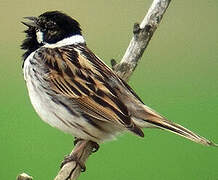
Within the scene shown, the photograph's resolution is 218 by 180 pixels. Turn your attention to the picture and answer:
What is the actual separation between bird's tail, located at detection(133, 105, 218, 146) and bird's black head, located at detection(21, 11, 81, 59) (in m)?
0.72

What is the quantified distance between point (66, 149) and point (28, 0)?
210 cm

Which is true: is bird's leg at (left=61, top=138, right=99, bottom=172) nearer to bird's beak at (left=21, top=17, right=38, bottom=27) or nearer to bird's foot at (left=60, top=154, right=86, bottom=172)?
bird's foot at (left=60, top=154, right=86, bottom=172)

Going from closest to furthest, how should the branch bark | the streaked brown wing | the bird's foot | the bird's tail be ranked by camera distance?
the bird's foot < the bird's tail < the streaked brown wing < the branch bark

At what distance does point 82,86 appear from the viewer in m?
5.30

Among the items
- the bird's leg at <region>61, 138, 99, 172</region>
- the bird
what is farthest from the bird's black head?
the bird's leg at <region>61, 138, 99, 172</region>

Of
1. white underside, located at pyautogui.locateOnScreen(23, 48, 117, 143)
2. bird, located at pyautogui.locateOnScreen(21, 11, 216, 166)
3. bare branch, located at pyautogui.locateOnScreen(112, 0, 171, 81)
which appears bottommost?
white underside, located at pyautogui.locateOnScreen(23, 48, 117, 143)

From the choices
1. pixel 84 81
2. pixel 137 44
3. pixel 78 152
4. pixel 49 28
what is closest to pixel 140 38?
pixel 137 44

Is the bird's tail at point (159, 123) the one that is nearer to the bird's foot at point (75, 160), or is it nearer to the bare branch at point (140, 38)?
the bare branch at point (140, 38)

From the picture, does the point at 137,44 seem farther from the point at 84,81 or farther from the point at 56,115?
the point at 56,115

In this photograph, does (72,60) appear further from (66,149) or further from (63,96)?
(66,149)

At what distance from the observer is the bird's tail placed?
16.5ft

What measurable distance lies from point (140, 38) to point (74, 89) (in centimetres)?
→ 53

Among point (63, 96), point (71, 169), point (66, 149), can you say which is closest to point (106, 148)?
point (66, 149)

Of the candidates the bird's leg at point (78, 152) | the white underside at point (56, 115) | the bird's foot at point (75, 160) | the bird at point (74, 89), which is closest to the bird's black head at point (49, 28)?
the bird at point (74, 89)
